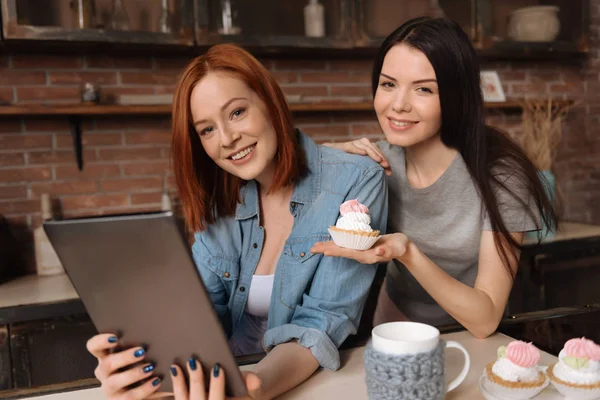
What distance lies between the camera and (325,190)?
4.12 feet

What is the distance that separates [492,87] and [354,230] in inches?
92.9

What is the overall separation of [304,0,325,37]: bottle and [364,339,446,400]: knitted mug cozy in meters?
2.06

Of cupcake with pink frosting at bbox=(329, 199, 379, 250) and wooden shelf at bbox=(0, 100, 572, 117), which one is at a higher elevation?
wooden shelf at bbox=(0, 100, 572, 117)

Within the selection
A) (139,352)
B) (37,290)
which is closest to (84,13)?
(37,290)

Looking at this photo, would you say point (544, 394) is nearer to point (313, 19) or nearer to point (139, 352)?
point (139, 352)

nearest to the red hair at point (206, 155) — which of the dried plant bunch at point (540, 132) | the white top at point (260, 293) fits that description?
the white top at point (260, 293)

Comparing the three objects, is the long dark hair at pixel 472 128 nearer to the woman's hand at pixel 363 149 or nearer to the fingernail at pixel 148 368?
the woman's hand at pixel 363 149

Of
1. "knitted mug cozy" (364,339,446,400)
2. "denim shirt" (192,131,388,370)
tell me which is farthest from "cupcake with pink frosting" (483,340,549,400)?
"denim shirt" (192,131,388,370)

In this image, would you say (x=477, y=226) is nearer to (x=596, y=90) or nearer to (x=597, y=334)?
(x=597, y=334)

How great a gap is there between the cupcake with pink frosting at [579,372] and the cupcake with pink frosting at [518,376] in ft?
0.09

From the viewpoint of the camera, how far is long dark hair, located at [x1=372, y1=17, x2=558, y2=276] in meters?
1.35

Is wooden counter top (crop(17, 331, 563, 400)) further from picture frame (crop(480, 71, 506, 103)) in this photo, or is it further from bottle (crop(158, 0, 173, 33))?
picture frame (crop(480, 71, 506, 103))

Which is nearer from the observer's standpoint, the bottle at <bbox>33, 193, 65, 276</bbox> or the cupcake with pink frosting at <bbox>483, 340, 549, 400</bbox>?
the cupcake with pink frosting at <bbox>483, 340, 549, 400</bbox>

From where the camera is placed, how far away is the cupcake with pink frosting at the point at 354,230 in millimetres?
1036
